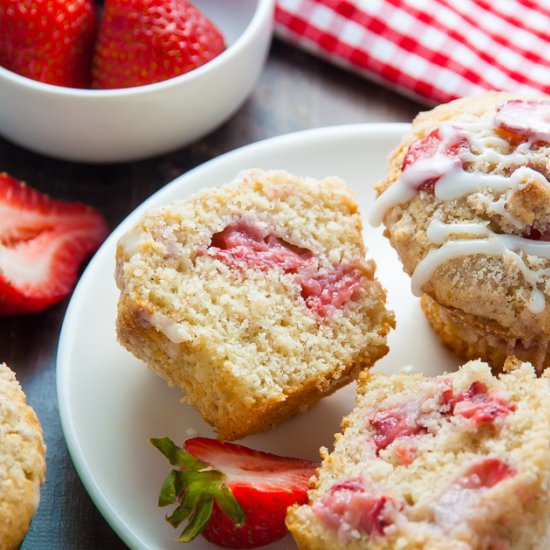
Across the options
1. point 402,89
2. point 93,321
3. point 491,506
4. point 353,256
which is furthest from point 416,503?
point 402,89

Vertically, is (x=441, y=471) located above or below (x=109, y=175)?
above

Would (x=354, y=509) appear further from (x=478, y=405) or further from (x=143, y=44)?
(x=143, y=44)

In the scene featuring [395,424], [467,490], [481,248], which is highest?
[481,248]

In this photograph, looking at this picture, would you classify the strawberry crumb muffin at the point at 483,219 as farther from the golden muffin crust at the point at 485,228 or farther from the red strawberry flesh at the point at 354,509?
the red strawberry flesh at the point at 354,509

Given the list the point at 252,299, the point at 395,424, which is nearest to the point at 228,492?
the point at 395,424

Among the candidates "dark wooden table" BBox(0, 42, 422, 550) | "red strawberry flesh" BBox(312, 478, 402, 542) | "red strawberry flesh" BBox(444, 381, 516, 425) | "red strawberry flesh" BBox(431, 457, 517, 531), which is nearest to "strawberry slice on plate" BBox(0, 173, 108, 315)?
"dark wooden table" BBox(0, 42, 422, 550)

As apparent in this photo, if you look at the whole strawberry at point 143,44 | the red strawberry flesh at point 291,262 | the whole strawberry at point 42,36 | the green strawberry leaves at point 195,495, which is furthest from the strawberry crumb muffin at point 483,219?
the whole strawberry at point 42,36
